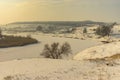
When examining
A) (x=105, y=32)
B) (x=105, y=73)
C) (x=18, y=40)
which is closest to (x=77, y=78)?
(x=105, y=73)

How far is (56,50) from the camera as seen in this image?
15.1 meters

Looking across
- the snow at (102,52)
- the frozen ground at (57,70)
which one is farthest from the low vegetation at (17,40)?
the frozen ground at (57,70)

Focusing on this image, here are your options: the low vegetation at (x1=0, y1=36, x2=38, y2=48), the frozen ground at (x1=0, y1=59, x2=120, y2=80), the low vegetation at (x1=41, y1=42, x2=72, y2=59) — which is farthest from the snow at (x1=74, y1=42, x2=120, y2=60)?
the low vegetation at (x1=0, y1=36, x2=38, y2=48)

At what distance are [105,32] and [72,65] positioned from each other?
1602 cm

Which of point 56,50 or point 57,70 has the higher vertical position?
point 57,70

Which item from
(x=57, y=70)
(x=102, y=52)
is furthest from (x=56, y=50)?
(x=57, y=70)

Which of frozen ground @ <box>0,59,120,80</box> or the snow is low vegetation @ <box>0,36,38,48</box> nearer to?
the snow

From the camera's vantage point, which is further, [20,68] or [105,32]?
[105,32]

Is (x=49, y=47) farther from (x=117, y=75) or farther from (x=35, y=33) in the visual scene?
(x=117, y=75)

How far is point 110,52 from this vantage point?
7617 millimetres

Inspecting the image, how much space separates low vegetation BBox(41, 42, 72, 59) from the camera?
14.4 metres

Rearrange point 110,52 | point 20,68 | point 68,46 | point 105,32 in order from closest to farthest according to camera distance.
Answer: point 20,68, point 110,52, point 68,46, point 105,32

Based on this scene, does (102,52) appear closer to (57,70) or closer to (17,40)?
(57,70)

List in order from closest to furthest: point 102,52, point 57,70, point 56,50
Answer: point 57,70, point 102,52, point 56,50
